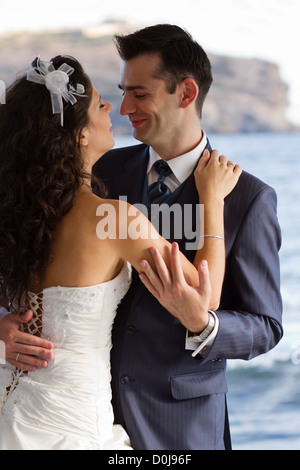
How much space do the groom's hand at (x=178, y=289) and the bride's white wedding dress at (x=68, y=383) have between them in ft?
0.46

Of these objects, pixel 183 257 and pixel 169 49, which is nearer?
pixel 183 257

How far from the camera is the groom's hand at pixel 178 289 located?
1.76 metres

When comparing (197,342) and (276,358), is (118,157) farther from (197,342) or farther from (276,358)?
(276,358)

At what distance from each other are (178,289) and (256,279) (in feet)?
1.12

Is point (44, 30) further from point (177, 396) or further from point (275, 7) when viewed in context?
point (177, 396)

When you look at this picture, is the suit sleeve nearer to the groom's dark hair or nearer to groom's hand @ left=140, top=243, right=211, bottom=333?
groom's hand @ left=140, top=243, right=211, bottom=333

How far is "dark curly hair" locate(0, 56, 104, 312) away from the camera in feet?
5.90

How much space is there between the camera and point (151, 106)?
2.27 m

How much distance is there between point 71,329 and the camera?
1846 mm

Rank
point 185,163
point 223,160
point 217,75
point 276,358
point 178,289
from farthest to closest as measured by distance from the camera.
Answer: point 217,75 → point 276,358 → point 185,163 → point 223,160 → point 178,289

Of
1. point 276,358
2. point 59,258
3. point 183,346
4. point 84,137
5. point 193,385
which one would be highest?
point 84,137

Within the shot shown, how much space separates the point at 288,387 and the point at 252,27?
4597 mm

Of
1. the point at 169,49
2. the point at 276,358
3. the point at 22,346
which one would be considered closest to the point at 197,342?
the point at 22,346

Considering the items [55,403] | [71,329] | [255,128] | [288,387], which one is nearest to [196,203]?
[71,329]
